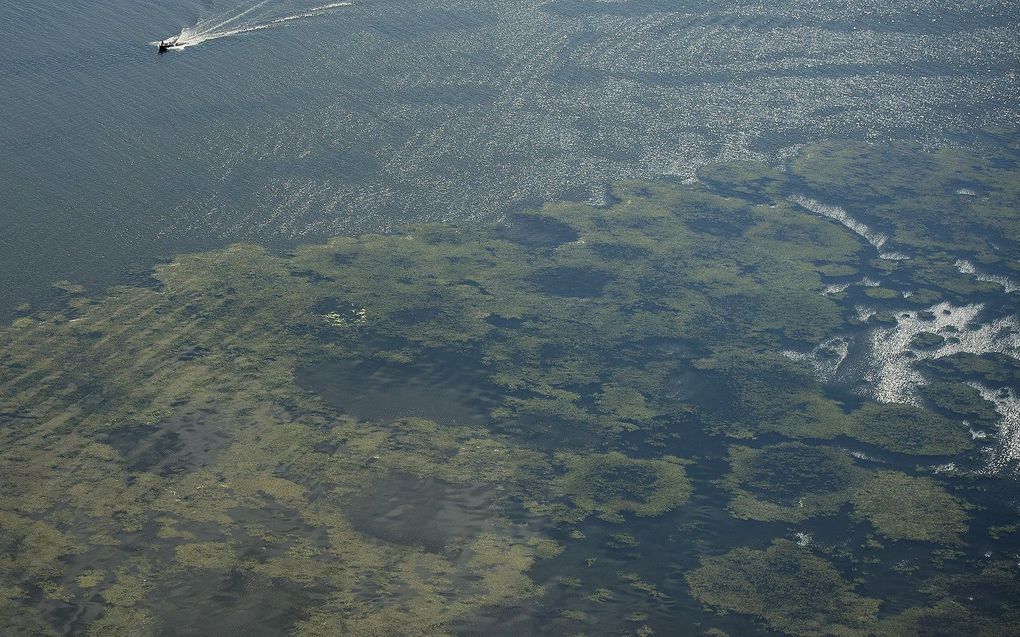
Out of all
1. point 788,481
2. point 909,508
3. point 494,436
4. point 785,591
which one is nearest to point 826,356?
point 788,481

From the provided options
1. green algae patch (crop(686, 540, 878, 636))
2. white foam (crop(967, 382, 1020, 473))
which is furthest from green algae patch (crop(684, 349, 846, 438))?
green algae patch (crop(686, 540, 878, 636))

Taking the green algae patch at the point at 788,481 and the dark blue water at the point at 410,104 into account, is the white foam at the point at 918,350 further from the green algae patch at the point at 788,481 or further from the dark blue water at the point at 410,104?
the dark blue water at the point at 410,104

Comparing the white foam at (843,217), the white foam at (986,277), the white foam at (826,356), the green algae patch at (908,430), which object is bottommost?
the green algae patch at (908,430)

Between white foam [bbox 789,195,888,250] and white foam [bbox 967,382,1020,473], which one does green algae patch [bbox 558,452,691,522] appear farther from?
A: white foam [bbox 789,195,888,250]

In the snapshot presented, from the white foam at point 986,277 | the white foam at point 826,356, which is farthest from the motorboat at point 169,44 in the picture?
the white foam at point 986,277

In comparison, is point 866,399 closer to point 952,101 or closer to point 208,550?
point 208,550

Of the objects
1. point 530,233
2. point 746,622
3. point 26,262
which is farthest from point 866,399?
point 26,262

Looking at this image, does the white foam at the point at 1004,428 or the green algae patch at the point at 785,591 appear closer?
the green algae patch at the point at 785,591

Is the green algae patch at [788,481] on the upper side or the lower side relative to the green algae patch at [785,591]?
upper
